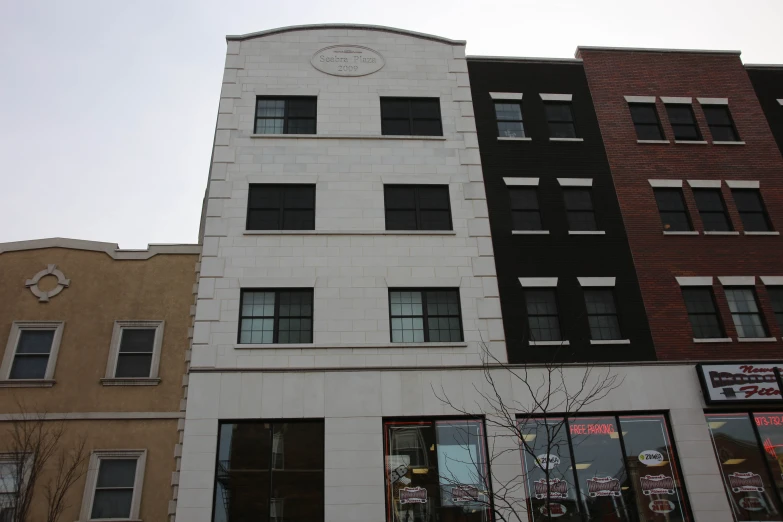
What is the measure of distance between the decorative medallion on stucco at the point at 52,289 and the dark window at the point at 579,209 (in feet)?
51.7

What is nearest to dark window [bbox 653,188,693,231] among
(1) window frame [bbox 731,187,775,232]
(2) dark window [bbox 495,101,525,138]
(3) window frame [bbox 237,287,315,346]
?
(1) window frame [bbox 731,187,775,232]

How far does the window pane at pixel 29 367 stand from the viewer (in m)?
17.4

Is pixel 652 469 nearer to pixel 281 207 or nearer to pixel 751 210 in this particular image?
pixel 751 210

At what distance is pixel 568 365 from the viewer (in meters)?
18.1

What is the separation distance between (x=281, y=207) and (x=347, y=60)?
676cm

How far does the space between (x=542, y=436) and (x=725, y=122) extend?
1439 cm

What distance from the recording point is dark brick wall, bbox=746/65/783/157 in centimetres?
2364

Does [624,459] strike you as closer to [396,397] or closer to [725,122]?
[396,397]

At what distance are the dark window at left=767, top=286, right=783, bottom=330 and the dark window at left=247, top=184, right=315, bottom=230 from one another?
14777mm

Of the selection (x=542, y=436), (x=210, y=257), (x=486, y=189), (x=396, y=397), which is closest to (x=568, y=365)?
(x=542, y=436)

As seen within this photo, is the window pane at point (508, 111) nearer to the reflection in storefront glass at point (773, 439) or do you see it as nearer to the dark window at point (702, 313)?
the dark window at point (702, 313)

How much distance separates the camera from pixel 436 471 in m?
16.9

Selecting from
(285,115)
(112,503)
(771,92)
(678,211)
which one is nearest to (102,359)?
(112,503)

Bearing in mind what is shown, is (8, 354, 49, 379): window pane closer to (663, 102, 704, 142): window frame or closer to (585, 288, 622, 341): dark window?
(585, 288, 622, 341): dark window
